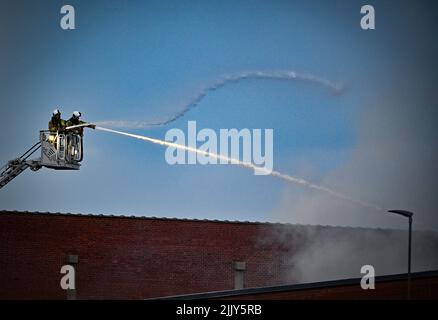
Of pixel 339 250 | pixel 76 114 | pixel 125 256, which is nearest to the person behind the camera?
pixel 76 114

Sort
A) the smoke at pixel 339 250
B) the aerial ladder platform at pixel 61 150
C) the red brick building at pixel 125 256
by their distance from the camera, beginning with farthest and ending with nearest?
the smoke at pixel 339 250
the red brick building at pixel 125 256
the aerial ladder platform at pixel 61 150

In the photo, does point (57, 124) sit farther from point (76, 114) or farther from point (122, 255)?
point (122, 255)

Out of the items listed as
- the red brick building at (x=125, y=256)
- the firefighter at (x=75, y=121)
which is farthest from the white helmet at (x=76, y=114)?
the red brick building at (x=125, y=256)

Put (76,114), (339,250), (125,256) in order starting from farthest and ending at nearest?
(339,250)
(125,256)
(76,114)

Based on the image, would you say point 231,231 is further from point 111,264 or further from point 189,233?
point 111,264

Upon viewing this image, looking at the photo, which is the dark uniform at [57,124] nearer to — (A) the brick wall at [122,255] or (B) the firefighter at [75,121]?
(B) the firefighter at [75,121]

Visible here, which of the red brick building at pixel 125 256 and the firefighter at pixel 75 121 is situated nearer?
the firefighter at pixel 75 121

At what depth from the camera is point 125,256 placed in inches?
2498

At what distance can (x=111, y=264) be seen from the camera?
63.2m

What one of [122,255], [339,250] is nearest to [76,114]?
[122,255]

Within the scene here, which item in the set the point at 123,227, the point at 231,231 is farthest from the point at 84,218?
the point at 231,231

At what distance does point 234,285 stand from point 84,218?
8070 mm

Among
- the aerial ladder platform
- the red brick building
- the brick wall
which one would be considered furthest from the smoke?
the aerial ladder platform

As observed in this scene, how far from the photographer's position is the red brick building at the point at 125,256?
62.8 metres
